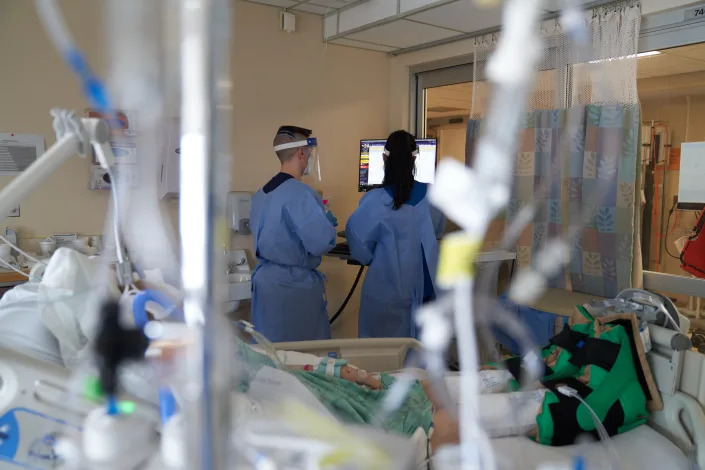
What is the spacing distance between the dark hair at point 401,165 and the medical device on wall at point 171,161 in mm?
1554

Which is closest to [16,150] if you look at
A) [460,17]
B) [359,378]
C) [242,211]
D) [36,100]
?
[36,100]

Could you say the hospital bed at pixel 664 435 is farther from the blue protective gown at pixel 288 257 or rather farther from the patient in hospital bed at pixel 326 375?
the blue protective gown at pixel 288 257

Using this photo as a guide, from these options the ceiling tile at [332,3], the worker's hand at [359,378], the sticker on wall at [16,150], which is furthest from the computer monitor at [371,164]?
the worker's hand at [359,378]

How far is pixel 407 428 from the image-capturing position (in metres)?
1.15

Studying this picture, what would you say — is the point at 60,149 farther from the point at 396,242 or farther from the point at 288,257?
the point at 396,242

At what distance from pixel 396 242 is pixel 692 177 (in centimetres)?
132

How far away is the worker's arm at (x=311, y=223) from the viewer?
238 centimetres

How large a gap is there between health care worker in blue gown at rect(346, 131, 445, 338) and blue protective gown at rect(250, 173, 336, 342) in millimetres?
211

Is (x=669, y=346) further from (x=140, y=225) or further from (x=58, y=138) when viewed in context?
(x=58, y=138)

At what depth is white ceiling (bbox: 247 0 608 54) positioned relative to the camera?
268 centimetres

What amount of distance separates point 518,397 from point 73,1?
70.8 inches

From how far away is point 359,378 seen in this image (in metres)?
1.46

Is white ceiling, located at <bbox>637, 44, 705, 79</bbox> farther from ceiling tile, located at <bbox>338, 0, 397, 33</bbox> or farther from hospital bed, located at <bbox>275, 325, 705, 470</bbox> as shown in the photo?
hospital bed, located at <bbox>275, 325, 705, 470</bbox>

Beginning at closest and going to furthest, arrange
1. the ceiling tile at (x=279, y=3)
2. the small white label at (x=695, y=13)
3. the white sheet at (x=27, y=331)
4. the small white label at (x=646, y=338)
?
1. the white sheet at (x=27, y=331)
2. the small white label at (x=646, y=338)
3. the small white label at (x=695, y=13)
4. the ceiling tile at (x=279, y=3)
